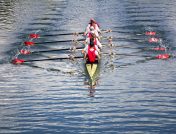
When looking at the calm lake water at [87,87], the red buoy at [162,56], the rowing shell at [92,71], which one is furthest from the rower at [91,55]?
the red buoy at [162,56]

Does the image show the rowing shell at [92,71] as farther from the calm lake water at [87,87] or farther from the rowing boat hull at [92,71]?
the calm lake water at [87,87]

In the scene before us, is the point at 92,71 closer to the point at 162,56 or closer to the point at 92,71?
the point at 92,71

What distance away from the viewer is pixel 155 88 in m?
38.7

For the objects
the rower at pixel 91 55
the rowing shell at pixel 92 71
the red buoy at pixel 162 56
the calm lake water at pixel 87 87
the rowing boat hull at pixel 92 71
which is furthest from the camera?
the red buoy at pixel 162 56

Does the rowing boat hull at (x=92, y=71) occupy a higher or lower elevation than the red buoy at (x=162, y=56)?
lower

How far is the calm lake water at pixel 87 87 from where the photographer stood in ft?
103

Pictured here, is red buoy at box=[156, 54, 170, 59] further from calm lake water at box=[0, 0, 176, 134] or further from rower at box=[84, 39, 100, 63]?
rower at box=[84, 39, 100, 63]

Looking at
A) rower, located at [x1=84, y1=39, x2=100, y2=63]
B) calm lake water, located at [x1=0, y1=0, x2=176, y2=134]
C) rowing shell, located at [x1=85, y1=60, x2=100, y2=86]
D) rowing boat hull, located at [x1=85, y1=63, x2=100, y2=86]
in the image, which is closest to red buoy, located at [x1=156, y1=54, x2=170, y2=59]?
calm lake water, located at [x1=0, y1=0, x2=176, y2=134]

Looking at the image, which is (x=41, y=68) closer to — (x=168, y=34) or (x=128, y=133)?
(x=128, y=133)

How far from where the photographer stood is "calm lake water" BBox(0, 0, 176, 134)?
31484 mm

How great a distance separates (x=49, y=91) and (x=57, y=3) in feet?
192

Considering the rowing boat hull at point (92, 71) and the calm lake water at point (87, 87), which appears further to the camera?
the rowing boat hull at point (92, 71)

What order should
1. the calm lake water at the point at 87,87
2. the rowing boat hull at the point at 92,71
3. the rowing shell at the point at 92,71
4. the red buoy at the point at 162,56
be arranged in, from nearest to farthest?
the calm lake water at the point at 87,87, the rowing shell at the point at 92,71, the rowing boat hull at the point at 92,71, the red buoy at the point at 162,56

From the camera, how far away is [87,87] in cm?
3909
